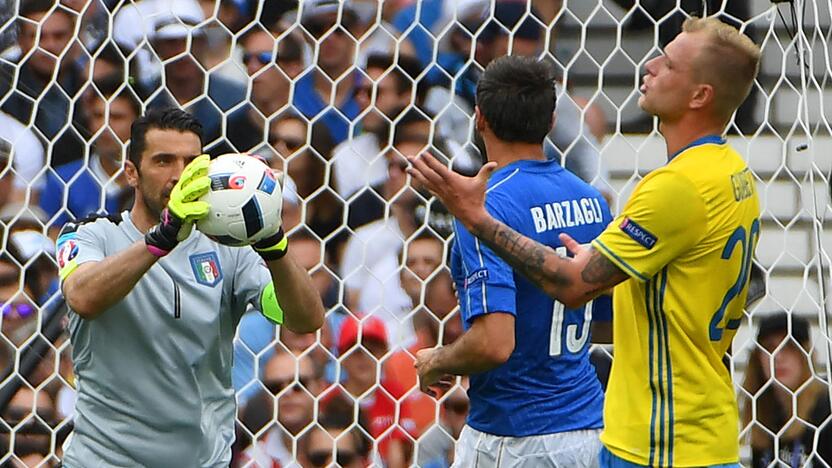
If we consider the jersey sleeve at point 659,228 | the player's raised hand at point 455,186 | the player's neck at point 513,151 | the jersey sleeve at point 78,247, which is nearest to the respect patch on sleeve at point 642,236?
the jersey sleeve at point 659,228

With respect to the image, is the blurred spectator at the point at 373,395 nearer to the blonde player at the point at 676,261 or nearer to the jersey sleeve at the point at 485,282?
the jersey sleeve at the point at 485,282

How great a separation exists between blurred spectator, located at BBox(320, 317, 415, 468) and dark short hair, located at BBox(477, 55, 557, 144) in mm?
1198

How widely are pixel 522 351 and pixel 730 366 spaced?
1.20 metres

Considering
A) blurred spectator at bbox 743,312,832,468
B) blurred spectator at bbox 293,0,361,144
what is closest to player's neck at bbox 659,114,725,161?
blurred spectator at bbox 743,312,832,468

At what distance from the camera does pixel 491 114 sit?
2717 millimetres

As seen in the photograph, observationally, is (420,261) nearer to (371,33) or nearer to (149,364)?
(371,33)

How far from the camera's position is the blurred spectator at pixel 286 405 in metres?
3.74

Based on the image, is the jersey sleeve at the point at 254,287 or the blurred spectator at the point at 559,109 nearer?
the jersey sleeve at the point at 254,287

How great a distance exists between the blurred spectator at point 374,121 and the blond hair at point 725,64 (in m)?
1.54

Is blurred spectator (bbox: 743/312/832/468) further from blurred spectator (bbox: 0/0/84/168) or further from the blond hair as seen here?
blurred spectator (bbox: 0/0/84/168)

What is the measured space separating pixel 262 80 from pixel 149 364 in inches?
51.7

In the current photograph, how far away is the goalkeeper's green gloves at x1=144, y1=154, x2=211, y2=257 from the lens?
2494mm

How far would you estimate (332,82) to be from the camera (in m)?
3.88

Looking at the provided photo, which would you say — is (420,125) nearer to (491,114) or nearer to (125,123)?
(125,123)
